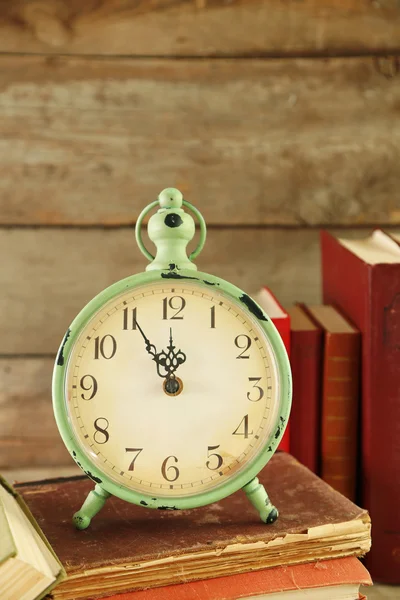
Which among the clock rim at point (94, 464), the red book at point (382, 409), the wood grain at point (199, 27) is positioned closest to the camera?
the clock rim at point (94, 464)

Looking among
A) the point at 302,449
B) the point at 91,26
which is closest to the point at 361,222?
the point at 302,449

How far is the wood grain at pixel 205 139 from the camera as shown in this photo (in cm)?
113

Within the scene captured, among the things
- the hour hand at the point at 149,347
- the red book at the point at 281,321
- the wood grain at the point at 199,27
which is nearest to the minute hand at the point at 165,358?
the hour hand at the point at 149,347

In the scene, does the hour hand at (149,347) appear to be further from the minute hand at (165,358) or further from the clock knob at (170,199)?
the clock knob at (170,199)

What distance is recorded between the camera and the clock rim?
0.71 metres

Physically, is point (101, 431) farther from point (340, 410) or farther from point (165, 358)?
point (340, 410)

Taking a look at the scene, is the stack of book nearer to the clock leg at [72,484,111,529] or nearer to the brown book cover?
the brown book cover

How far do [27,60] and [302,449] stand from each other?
2.64 feet

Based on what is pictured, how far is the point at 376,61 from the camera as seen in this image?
3.78 ft

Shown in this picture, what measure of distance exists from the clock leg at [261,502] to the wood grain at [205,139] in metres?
0.57

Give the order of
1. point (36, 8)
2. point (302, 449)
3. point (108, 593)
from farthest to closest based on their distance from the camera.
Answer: point (36, 8)
point (302, 449)
point (108, 593)

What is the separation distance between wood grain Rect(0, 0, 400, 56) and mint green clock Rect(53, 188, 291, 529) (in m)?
0.54

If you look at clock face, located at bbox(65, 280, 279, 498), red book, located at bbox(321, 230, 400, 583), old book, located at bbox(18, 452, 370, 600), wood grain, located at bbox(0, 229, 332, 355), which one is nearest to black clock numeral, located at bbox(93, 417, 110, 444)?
clock face, located at bbox(65, 280, 279, 498)

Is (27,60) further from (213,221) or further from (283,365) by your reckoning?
(283,365)
